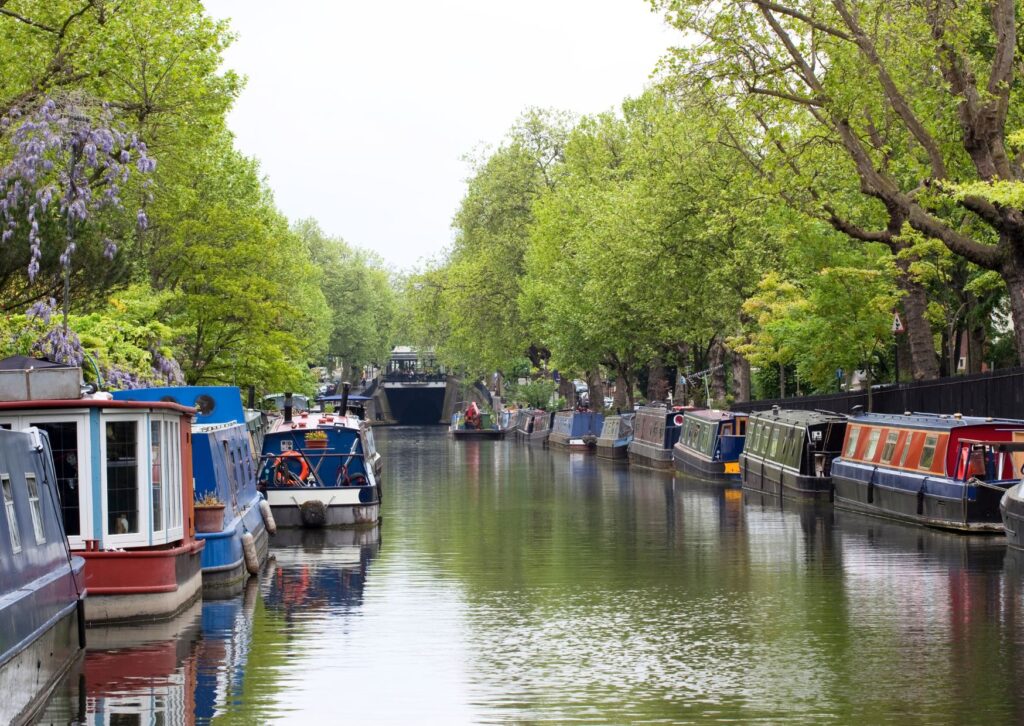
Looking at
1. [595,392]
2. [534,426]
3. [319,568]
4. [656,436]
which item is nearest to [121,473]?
[319,568]

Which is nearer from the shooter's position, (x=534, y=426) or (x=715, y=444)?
(x=715, y=444)

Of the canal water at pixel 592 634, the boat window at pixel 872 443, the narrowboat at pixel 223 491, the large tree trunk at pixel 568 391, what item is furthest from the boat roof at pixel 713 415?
the large tree trunk at pixel 568 391

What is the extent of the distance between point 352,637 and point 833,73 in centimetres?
2166

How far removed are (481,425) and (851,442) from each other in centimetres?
7270

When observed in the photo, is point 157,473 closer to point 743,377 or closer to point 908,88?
point 908,88

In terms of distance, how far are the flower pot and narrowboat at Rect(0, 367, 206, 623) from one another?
287 centimetres

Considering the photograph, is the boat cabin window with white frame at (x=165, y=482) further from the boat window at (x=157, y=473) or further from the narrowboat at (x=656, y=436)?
the narrowboat at (x=656, y=436)

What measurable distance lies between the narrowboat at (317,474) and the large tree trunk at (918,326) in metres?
16.2

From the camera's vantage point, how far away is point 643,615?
21391mm

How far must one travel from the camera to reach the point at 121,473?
19188 mm

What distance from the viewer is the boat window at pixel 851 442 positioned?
126 ft

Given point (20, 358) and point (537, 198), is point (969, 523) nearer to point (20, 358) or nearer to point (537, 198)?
point (20, 358)

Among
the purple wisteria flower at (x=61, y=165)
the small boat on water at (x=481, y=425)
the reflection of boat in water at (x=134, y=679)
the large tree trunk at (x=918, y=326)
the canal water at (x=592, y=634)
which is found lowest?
the canal water at (x=592, y=634)

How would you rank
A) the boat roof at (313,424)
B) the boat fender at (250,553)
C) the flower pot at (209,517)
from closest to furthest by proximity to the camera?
the flower pot at (209,517) → the boat fender at (250,553) → the boat roof at (313,424)
